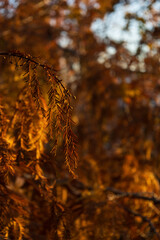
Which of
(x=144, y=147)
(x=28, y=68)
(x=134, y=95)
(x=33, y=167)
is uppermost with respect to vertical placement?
(x=134, y=95)

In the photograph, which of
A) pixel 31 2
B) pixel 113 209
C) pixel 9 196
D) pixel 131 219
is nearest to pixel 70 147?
pixel 9 196

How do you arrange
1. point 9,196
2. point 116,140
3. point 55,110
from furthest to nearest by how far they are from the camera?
1. point 116,140
2. point 9,196
3. point 55,110

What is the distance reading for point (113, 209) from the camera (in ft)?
5.70

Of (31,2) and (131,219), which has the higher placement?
(31,2)

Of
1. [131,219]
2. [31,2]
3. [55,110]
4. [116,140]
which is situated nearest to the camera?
[55,110]

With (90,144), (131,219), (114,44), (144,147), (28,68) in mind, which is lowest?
(131,219)

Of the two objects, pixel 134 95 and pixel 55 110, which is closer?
pixel 55 110

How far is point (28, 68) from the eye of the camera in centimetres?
99

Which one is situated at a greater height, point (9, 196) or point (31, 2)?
point (31, 2)

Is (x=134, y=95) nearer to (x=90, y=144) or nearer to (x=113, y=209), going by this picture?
(x=90, y=144)

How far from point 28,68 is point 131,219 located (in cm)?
140

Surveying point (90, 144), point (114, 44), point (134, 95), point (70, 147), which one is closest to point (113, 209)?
point (70, 147)

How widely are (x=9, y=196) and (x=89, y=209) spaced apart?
677 millimetres

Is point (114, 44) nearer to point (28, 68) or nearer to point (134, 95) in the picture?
point (134, 95)
